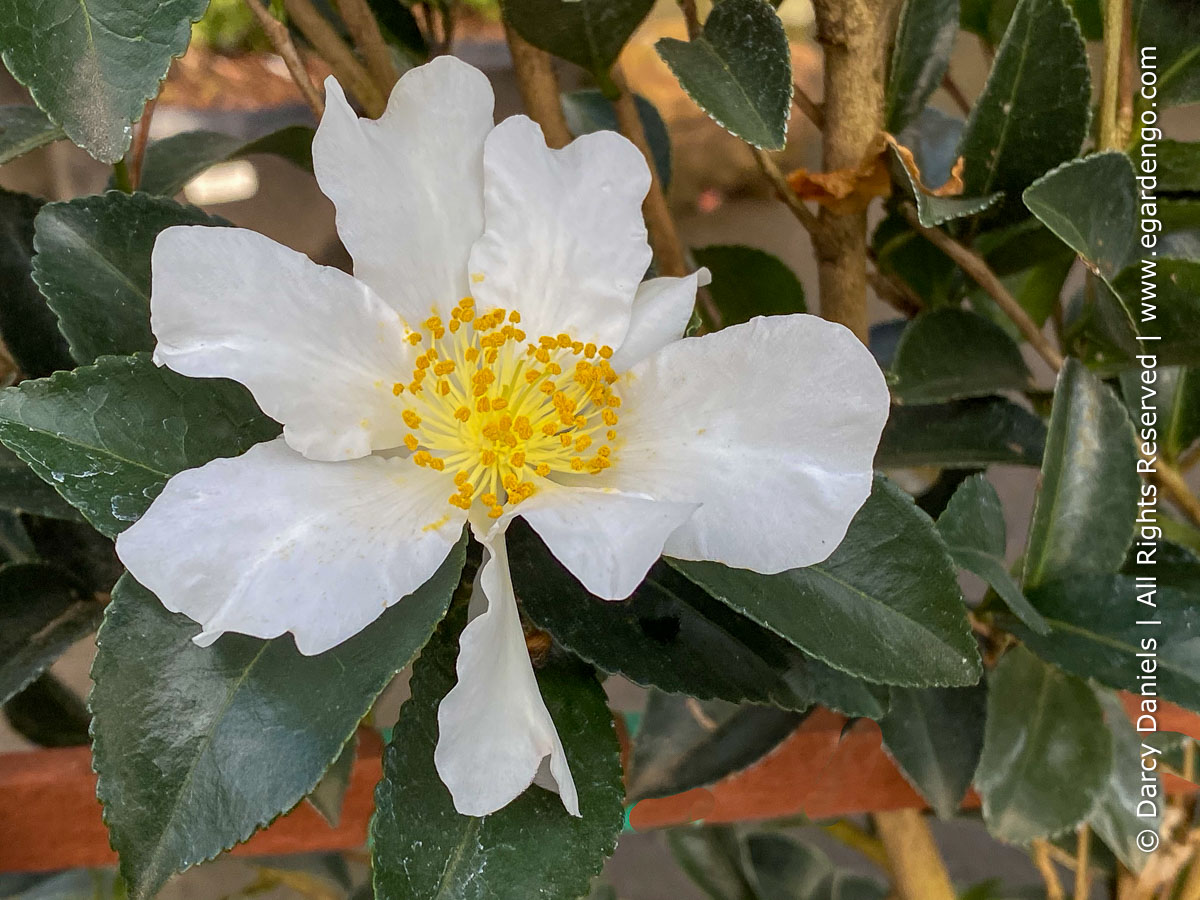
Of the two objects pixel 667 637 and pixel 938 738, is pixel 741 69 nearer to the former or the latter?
pixel 667 637

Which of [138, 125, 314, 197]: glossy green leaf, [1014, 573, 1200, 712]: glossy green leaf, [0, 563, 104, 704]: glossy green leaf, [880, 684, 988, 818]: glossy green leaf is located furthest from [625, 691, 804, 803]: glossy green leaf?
[138, 125, 314, 197]: glossy green leaf

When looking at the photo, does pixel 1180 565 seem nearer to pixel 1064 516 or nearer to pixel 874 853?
pixel 1064 516

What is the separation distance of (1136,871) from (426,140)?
0.76 metres

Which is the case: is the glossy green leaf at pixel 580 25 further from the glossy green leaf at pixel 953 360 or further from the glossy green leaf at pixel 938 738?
the glossy green leaf at pixel 938 738

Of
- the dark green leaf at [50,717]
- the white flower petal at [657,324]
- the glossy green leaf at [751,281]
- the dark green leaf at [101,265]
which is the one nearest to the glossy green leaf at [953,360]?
the glossy green leaf at [751,281]

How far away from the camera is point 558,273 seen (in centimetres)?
42

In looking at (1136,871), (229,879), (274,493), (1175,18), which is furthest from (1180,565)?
(229,879)

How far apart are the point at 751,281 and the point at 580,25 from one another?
0.29 metres

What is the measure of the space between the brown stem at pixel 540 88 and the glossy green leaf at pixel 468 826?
36 centimetres

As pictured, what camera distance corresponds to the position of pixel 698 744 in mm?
651

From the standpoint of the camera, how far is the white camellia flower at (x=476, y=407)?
345 mm

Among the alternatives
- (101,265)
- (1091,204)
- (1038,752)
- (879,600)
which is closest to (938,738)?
(1038,752)

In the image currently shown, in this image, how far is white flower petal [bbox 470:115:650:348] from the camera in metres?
0.40

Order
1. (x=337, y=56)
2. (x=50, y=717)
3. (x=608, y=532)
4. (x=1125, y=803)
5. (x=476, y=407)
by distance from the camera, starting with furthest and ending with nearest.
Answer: (x=50, y=717) → (x=1125, y=803) → (x=337, y=56) → (x=476, y=407) → (x=608, y=532)
